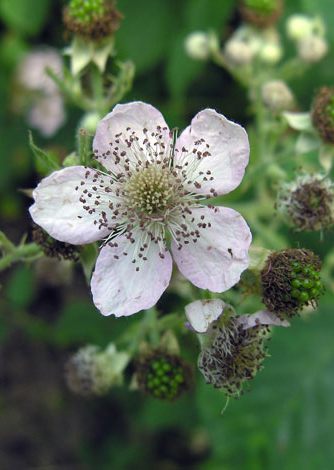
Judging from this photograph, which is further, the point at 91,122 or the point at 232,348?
the point at 91,122

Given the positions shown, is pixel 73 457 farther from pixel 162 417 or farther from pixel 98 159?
pixel 98 159

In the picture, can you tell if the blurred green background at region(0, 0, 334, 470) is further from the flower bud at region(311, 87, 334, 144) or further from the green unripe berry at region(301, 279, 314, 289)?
the green unripe berry at region(301, 279, 314, 289)

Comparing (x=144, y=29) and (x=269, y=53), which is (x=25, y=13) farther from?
(x=269, y=53)

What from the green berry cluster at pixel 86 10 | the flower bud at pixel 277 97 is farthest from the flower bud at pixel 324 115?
the green berry cluster at pixel 86 10

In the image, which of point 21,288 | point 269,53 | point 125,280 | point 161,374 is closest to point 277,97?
point 269,53

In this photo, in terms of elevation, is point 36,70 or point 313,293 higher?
point 313,293

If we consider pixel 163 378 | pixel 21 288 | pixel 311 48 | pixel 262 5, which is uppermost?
pixel 262 5

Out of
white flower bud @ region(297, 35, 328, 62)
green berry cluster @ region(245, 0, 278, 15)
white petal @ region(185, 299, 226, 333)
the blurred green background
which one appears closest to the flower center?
white petal @ region(185, 299, 226, 333)

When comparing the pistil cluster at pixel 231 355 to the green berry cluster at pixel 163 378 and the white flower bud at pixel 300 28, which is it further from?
the white flower bud at pixel 300 28
